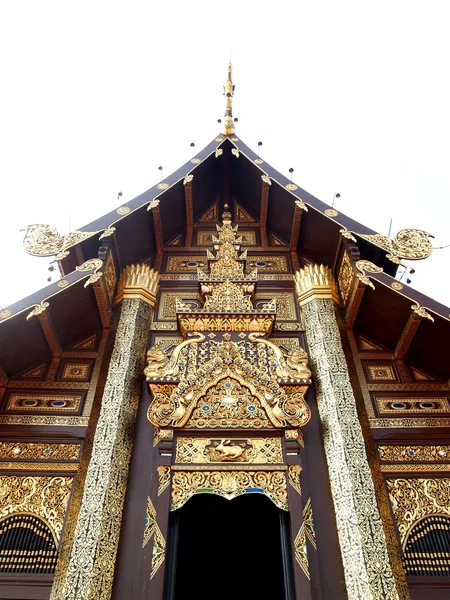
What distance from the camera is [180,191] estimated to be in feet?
23.7

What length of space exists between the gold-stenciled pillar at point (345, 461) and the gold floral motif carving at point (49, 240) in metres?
2.69

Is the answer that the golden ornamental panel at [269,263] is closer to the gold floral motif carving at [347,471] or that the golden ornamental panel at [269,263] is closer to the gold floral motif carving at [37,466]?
the gold floral motif carving at [347,471]

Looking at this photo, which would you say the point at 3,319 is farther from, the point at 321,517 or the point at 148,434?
the point at 321,517

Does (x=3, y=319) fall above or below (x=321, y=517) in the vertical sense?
above

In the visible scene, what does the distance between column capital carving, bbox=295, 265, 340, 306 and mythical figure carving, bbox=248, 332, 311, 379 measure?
3.21ft

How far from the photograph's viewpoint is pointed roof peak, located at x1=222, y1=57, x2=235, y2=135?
25.5 ft

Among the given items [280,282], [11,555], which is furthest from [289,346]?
[11,555]

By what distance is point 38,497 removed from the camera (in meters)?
4.47

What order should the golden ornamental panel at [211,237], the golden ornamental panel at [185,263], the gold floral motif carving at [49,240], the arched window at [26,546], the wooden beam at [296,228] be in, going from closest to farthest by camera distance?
the arched window at [26,546] < the gold floral motif carving at [49,240] < the wooden beam at [296,228] < the golden ornamental panel at [185,263] < the golden ornamental panel at [211,237]

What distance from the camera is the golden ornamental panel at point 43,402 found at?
5117mm

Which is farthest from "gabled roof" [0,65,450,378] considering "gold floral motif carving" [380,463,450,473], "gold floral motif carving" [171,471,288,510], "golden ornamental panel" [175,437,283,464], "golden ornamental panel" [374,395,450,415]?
"gold floral motif carving" [171,471,288,510]

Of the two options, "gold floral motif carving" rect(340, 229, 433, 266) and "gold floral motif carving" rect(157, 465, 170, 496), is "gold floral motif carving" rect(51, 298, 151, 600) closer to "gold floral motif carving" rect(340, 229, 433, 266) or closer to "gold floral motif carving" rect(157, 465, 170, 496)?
"gold floral motif carving" rect(157, 465, 170, 496)

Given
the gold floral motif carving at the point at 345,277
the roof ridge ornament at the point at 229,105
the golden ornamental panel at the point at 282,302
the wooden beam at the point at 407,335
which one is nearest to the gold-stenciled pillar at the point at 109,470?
the golden ornamental panel at the point at 282,302

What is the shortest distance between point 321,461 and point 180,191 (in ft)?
13.4
